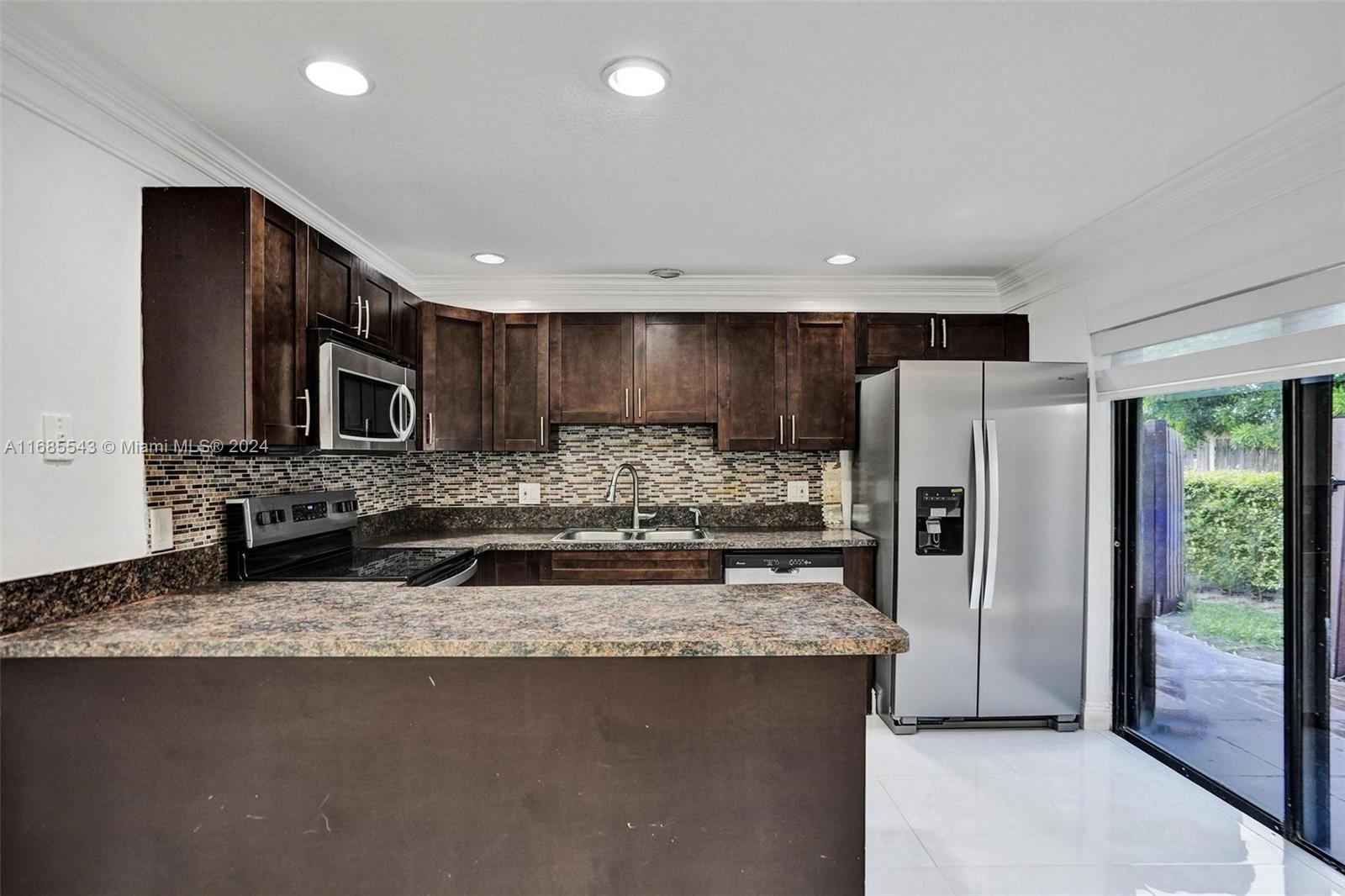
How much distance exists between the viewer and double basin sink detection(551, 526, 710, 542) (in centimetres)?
377

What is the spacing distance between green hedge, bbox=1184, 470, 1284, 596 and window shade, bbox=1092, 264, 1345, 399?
405mm

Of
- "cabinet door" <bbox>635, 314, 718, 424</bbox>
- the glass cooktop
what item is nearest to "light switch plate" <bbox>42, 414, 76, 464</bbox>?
the glass cooktop

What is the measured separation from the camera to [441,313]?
3.53 meters

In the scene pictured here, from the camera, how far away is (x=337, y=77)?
1760 mm

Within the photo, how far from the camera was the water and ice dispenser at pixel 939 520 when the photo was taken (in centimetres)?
320

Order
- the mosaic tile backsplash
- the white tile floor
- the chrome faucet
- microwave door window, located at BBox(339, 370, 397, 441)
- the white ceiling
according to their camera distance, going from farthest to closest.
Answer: the mosaic tile backsplash < the chrome faucet < microwave door window, located at BBox(339, 370, 397, 441) < the white tile floor < the white ceiling

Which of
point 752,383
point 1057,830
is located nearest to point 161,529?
point 752,383

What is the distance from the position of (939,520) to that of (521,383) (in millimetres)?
2341

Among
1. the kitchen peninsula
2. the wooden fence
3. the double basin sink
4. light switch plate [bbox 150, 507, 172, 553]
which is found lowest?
the kitchen peninsula

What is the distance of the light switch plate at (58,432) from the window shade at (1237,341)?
363 centimetres

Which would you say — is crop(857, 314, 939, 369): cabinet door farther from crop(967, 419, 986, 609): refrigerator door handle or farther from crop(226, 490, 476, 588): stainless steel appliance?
crop(226, 490, 476, 588): stainless steel appliance

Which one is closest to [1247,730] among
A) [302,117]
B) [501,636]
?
[501,636]

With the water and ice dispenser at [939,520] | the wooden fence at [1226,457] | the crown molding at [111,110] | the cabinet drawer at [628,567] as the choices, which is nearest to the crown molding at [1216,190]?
the wooden fence at [1226,457]

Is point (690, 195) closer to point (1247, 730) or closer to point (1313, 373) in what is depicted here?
point (1313, 373)
